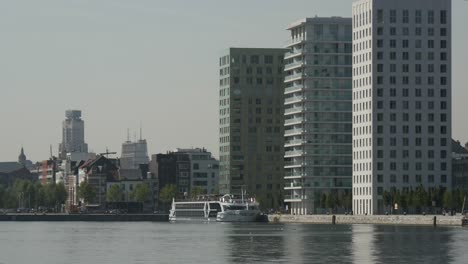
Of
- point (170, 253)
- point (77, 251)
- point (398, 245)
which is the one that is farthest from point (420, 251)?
point (77, 251)

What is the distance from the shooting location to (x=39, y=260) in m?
147

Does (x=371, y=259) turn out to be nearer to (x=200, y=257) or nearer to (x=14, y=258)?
(x=200, y=257)

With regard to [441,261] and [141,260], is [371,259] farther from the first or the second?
[141,260]

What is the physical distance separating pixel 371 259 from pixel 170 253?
920 inches

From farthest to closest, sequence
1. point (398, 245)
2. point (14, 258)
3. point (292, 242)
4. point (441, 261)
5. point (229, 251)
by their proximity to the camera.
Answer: point (292, 242)
point (398, 245)
point (229, 251)
point (14, 258)
point (441, 261)

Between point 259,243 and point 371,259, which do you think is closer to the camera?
point 371,259

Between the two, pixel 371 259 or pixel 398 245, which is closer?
pixel 371 259

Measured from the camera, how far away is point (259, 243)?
7239 inches

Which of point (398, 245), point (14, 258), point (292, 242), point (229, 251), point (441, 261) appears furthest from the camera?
point (292, 242)

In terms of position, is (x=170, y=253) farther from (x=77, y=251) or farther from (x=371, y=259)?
(x=371, y=259)

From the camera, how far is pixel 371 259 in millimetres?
144250

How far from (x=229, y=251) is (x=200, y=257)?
12929mm

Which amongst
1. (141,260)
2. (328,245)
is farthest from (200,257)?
(328,245)

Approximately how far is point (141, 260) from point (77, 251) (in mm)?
22633
